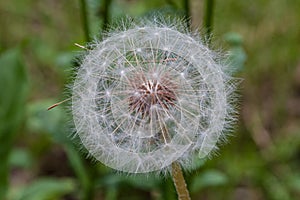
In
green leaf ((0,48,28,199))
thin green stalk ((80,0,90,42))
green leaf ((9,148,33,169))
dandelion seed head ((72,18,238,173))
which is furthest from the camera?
green leaf ((9,148,33,169))

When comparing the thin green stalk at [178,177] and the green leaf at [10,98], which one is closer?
the thin green stalk at [178,177]

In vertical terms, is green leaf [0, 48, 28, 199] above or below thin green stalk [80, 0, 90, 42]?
below

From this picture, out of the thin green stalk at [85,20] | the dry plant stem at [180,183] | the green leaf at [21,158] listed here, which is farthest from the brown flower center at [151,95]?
the green leaf at [21,158]

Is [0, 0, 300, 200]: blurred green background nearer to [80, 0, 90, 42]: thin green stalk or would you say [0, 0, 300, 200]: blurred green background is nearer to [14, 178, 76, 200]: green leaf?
[14, 178, 76, 200]: green leaf

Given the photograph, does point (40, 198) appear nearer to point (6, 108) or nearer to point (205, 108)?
point (6, 108)

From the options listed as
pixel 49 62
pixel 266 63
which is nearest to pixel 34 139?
pixel 49 62

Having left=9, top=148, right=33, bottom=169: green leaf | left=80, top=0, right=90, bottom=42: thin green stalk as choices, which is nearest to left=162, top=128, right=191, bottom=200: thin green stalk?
left=80, top=0, right=90, bottom=42: thin green stalk

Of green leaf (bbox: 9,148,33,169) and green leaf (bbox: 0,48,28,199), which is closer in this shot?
green leaf (bbox: 0,48,28,199)

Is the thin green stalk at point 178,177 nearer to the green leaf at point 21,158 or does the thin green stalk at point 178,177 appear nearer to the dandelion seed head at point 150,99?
the dandelion seed head at point 150,99
